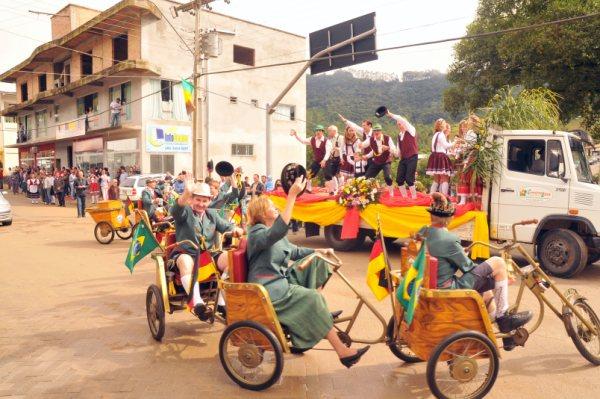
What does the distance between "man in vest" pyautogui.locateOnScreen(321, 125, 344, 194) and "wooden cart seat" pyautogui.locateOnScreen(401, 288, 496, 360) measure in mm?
8840

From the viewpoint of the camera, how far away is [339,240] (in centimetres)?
1144

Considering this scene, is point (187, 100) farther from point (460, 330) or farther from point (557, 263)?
point (460, 330)

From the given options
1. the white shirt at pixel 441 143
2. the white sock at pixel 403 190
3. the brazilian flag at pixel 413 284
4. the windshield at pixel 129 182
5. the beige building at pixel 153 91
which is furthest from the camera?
the beige building at pixel 153 91

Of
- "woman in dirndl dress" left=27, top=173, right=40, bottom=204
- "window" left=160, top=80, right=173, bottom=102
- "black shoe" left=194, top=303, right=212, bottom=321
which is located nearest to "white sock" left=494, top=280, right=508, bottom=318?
"black shoe" left=194, top=303, right=212, bottom=321

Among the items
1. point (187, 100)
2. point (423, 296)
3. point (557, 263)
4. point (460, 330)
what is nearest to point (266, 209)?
point (423, 296)

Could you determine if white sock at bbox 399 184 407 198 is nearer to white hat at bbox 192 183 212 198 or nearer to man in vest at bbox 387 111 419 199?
man in vest at bbox 387 111 419 199

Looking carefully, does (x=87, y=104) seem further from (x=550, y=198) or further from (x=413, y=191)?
(x=550, y=198)

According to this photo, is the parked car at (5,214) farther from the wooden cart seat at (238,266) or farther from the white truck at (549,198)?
the wooden cart seat at (238,266)

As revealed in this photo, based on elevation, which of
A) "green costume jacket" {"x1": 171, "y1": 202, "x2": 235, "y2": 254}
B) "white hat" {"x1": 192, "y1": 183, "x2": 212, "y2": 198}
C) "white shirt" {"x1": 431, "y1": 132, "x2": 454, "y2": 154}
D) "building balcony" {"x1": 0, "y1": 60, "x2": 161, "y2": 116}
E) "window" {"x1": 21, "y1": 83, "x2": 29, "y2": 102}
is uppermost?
"window" {"x1": 21, "y1": 83, "x2": 29, "y2": 102}

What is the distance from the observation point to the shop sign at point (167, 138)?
25.9 m

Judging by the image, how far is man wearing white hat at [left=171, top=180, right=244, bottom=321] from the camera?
5254 millimetres

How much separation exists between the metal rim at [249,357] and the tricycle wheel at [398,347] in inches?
40.3

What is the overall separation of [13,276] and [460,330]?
7986 mm

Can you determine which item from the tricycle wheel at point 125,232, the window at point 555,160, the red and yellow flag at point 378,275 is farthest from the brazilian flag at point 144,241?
the tricycle wheel at point 125,232
